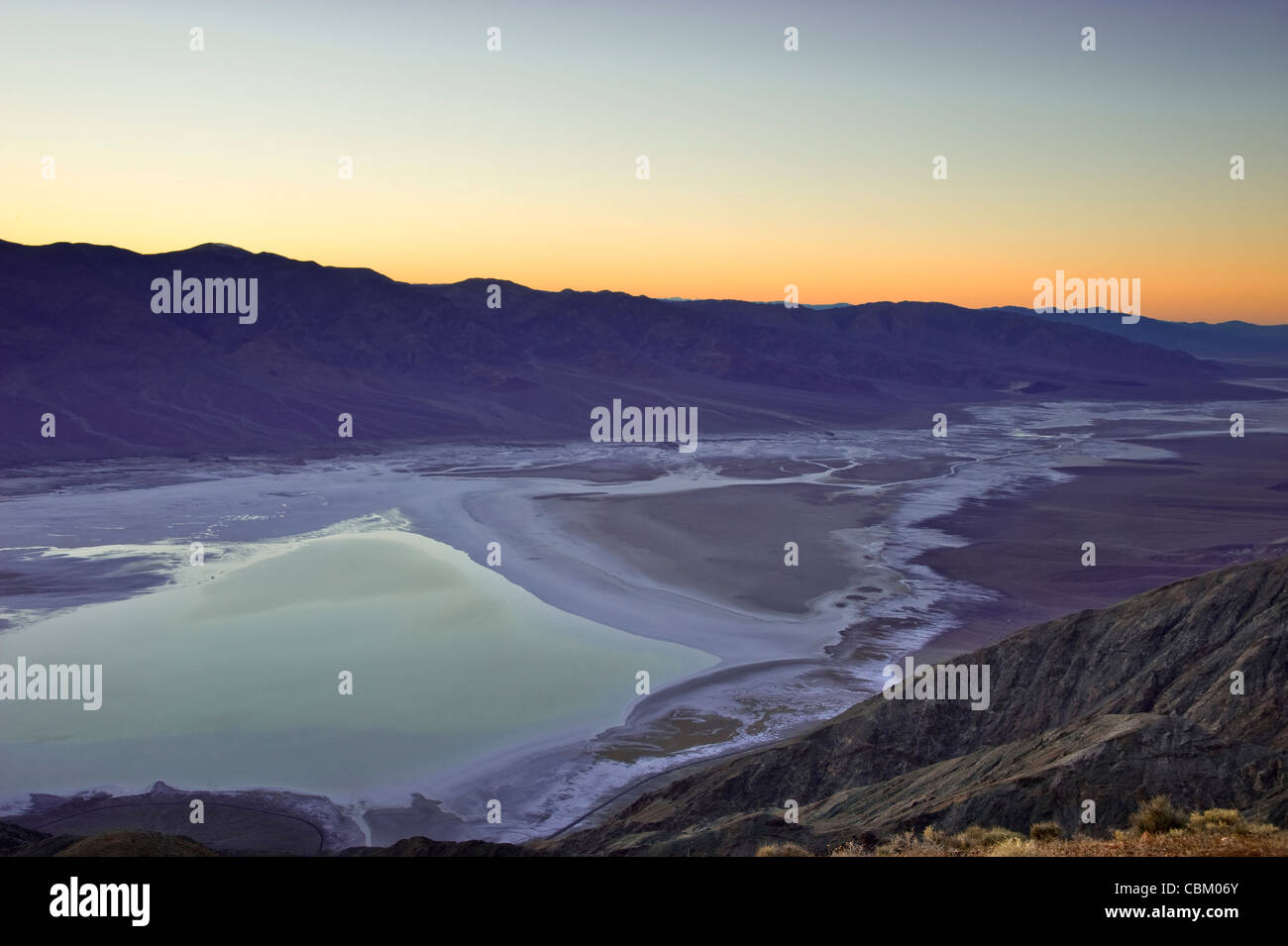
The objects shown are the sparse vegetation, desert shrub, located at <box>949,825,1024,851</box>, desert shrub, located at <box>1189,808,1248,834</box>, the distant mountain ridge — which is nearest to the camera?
the sparse vegetation

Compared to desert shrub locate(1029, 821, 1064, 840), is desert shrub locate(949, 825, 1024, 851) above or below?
above

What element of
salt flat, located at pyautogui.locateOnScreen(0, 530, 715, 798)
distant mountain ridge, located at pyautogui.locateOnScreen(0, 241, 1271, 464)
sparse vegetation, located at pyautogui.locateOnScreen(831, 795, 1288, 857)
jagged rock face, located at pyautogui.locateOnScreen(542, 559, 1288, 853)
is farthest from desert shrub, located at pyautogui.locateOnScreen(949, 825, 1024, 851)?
distant mountain ridge, located at pyautogui.locateOnScreen(0, 241, 1271, 464)

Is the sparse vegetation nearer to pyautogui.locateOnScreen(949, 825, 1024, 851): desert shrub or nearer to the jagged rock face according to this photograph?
pyautogui.locateOnScreen(949, 825, 1024, 851): desert shrub

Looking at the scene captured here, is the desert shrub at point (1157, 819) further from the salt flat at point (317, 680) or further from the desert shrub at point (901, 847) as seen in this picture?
the salt flat at point (317, 680)

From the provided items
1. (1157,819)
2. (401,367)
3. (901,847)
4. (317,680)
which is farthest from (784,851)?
(401,367)

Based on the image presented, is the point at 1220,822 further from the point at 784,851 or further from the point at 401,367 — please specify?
the point at 401,367
